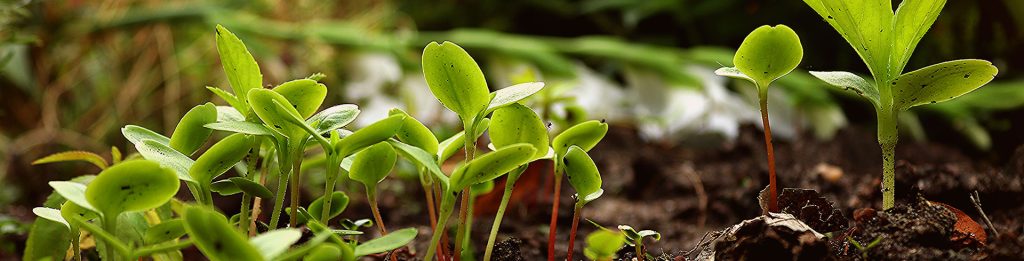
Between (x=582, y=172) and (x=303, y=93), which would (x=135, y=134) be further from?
(x=582, y=172)

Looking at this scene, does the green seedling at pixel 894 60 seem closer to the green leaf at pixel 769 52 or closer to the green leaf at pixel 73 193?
the green leaf at pixel 769 52

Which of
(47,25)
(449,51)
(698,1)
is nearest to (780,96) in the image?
(698,1)

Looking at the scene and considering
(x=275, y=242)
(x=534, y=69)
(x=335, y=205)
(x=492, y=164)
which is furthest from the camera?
(x=534, y=69)

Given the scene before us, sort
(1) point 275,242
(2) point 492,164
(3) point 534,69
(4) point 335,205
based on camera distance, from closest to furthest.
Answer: (1) point 275,242, (2) point 492,164, (4) point 335,205, (3) point 534,69

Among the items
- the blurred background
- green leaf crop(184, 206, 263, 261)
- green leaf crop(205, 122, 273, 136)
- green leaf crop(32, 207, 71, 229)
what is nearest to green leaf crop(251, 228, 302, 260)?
green leaf crop(184, 206, 263, 261)

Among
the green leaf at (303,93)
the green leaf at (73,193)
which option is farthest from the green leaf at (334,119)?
the green leaf at (73,193)

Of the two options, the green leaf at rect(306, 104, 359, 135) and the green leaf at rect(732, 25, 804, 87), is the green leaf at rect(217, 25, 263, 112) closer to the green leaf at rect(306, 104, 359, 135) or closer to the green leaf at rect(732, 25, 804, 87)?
the green leaf at rect(306, 104, 359, 135)

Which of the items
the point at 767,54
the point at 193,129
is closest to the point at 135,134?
the point at 193,129
